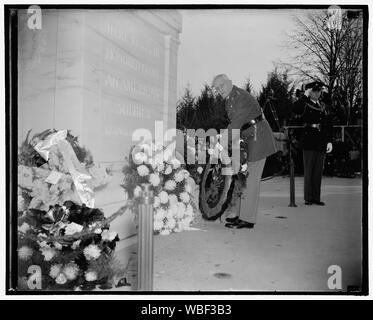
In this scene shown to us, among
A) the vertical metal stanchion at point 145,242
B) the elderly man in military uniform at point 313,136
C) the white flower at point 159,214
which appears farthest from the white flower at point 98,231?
the elderly man in military uniform at point 313,136

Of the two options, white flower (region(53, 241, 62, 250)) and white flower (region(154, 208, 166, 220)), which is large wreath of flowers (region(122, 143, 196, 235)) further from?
white flower (region(53, 241, 62, 250))

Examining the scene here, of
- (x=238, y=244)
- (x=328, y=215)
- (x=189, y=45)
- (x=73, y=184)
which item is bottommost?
(x=238, y=244)

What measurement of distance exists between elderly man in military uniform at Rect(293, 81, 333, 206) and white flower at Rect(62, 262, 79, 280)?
5.83 ft

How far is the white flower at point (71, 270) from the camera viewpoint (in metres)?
2.86

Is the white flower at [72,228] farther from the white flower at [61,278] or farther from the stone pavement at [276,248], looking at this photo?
the stone pavement at [276,248]

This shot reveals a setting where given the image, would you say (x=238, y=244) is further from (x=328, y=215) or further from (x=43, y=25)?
(x=43, y=25)

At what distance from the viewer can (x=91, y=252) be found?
9.29ft

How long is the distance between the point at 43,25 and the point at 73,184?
119cm

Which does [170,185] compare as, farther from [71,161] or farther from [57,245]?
[57,245]

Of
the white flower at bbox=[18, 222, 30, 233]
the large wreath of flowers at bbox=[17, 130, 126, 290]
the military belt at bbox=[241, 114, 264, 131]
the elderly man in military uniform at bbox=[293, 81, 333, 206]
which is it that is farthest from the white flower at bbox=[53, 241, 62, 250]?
the elderly man in military uniform at bbox=[293, 81, 333, 206]

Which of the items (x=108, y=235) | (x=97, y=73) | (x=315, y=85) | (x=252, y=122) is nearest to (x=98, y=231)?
(x=108, y=235)

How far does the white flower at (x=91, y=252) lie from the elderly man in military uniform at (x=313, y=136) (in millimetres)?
1612

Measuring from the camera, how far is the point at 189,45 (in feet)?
10.1
